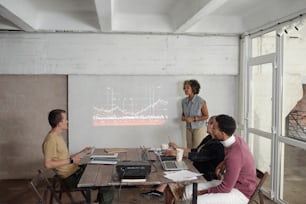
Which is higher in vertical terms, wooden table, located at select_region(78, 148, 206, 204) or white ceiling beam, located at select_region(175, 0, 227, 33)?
white ceiling beam, located at select_region(175, 0, 227, 33)

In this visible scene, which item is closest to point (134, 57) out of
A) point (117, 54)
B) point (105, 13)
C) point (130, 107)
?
point (117, 54)

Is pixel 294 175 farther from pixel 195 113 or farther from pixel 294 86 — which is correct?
pixel 195 113

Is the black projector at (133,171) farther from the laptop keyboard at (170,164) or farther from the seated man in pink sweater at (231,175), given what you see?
the seated man in pink sweater at (231,175)

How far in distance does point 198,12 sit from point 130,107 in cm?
218

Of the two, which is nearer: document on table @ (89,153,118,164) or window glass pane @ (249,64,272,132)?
document on table @ (89,153,118,164)

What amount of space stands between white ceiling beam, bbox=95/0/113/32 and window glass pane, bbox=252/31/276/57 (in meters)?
2.26

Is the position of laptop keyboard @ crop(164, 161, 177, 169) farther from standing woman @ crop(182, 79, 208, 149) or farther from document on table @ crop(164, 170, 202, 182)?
standing woman @ crop(182, 79, 208, 149)

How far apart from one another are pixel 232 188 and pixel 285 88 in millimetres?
2054

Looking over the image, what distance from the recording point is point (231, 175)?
9.00 feet

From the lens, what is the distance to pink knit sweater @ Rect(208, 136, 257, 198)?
2.75 meters

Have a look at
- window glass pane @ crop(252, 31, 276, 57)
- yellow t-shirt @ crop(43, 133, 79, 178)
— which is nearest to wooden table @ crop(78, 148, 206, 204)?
yellow t-shirt @ crop(43, 133, 79, 178)

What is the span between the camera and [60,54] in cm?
540

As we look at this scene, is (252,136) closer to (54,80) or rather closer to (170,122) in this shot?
(170,122)

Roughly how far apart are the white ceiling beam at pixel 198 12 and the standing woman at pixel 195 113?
3.05 feet
